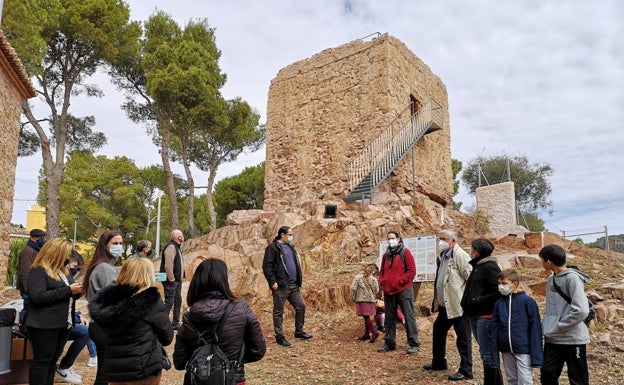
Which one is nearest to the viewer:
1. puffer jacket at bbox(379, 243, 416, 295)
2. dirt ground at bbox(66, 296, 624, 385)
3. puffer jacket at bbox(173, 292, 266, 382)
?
puffer jacket at bbox(173, 292, 266, 382)

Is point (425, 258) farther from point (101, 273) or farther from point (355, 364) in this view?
point (101, 273)

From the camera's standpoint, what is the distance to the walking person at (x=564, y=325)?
3230 mm

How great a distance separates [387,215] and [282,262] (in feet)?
20.7

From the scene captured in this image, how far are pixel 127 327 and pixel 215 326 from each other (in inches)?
24.6

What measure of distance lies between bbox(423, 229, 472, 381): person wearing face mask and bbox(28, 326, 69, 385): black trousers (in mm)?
3613

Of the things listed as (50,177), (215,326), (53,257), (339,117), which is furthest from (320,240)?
(50,177)

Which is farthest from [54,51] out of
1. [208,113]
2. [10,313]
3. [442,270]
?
[442,270]

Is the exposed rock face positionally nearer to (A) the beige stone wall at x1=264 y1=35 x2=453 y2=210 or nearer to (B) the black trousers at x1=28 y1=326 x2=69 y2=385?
(A) the beige stone wall at x1=264 y1=35 x2=453 y2=210

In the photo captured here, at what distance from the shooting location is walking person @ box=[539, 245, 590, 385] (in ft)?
10.6

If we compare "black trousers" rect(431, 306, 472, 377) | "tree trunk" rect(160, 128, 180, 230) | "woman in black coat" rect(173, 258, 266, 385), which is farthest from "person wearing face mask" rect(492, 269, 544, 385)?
"tree trunk" rect(160, 128, 180, 230)

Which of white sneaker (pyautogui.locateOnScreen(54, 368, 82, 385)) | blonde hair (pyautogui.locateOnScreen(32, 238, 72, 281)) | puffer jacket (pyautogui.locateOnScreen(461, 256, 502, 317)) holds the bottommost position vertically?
white sneaker (pyautogui.locateOnScreen(54, 368, 82, 385))

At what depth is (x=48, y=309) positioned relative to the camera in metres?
3.52

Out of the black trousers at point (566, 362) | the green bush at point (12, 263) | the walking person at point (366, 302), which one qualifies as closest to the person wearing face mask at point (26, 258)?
the walking person at point (366, 302)

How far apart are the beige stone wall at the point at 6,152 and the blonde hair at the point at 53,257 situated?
533 centimetres
